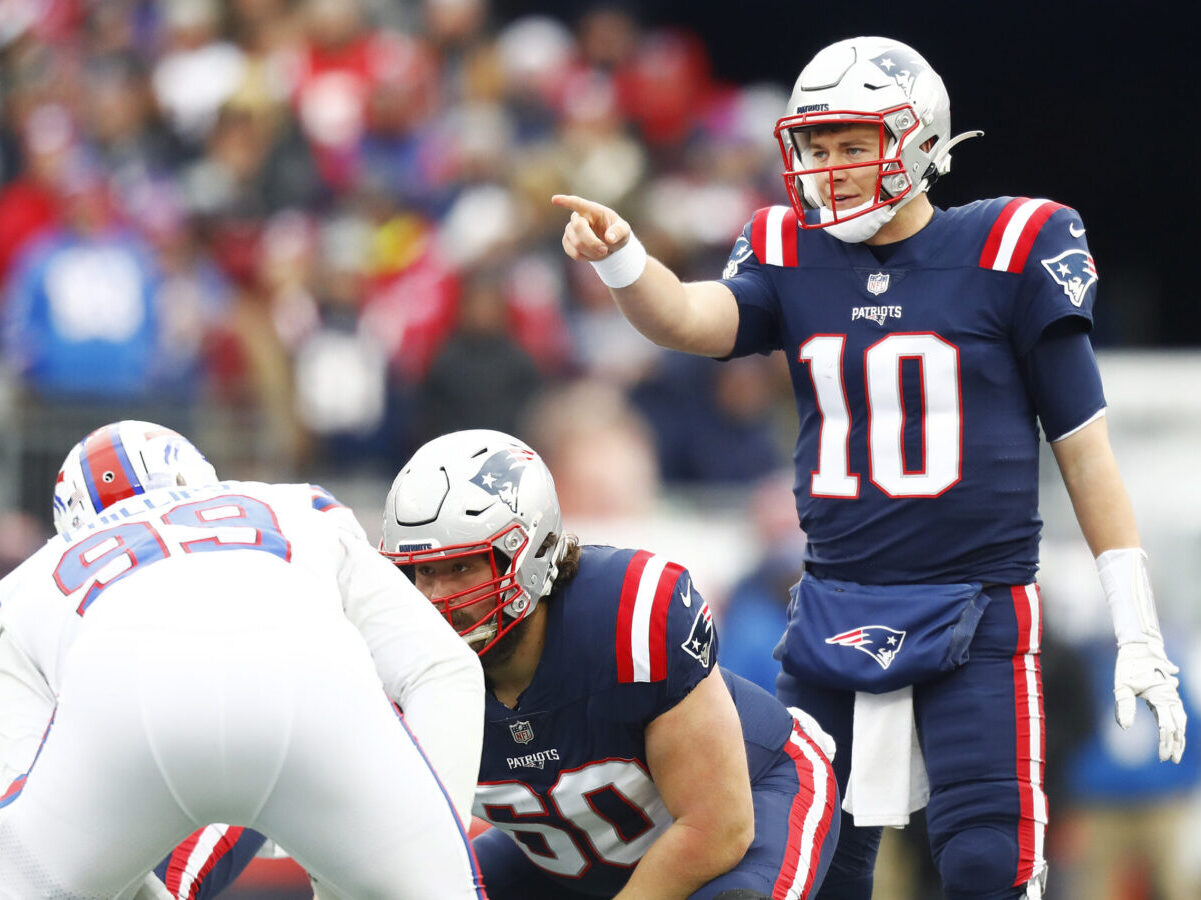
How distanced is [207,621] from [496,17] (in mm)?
8565

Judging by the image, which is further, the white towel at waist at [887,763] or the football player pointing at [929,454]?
the white towel at waist at [887,763]

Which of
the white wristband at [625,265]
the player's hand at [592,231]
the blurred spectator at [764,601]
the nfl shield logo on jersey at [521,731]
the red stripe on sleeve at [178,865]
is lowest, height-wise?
the blurred spectator at [764,601]

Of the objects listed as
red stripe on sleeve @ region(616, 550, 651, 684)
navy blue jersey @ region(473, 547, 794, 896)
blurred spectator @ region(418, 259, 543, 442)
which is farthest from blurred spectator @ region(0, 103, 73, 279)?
red stripe on sleeve @ region(616, 550, 651, 684)

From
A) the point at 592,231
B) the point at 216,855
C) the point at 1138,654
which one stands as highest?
the point at 592,231

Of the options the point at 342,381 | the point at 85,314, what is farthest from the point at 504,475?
the point at 85,314

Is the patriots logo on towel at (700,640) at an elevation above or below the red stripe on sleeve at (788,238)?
below

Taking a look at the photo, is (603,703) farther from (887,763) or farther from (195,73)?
(195,73)

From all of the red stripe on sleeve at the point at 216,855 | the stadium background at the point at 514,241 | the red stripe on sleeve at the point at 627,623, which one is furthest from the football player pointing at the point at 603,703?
the stadium background at the point at 514,241

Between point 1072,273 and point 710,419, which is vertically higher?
point 1072,273

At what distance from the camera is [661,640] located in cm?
351

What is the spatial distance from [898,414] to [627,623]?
77cm

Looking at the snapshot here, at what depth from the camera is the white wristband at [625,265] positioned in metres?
3.85

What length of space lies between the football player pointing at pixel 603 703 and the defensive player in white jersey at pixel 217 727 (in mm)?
452

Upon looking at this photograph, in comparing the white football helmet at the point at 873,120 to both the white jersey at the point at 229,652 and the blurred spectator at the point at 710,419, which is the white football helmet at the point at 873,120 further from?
the blurred spectator at the point at 710,419
